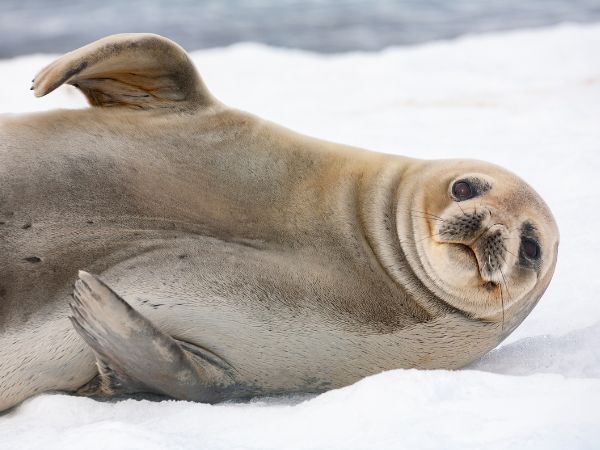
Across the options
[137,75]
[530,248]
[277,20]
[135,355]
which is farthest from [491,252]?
[277,20]

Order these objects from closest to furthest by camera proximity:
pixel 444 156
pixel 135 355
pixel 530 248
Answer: pixel 135 355 → pixel 530 248 → pixel 444 156

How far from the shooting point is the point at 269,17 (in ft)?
27.4

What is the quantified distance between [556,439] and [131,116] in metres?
1.57

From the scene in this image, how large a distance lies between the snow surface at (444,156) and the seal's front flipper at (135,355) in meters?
0.05

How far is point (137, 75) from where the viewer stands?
2924 mm

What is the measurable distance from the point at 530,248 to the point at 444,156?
2.11 metres

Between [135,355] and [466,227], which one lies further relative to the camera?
[466,227]

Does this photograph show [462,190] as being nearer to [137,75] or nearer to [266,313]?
[266,313]

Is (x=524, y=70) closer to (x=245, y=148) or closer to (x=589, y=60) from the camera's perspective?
(x=589, y=60)

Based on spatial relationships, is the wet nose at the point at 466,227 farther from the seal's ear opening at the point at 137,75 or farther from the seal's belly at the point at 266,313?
the seal's ear opening at the point at 137,75

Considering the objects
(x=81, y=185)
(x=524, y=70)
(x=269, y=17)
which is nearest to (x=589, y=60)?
(x=524, y=70)

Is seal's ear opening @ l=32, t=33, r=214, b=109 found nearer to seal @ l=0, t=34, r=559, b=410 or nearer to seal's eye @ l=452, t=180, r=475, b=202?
seal @ l=0, t=34, r=559, b=410

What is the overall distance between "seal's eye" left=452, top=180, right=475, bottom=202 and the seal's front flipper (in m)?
0.81

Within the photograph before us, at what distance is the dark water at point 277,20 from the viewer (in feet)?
24.4
